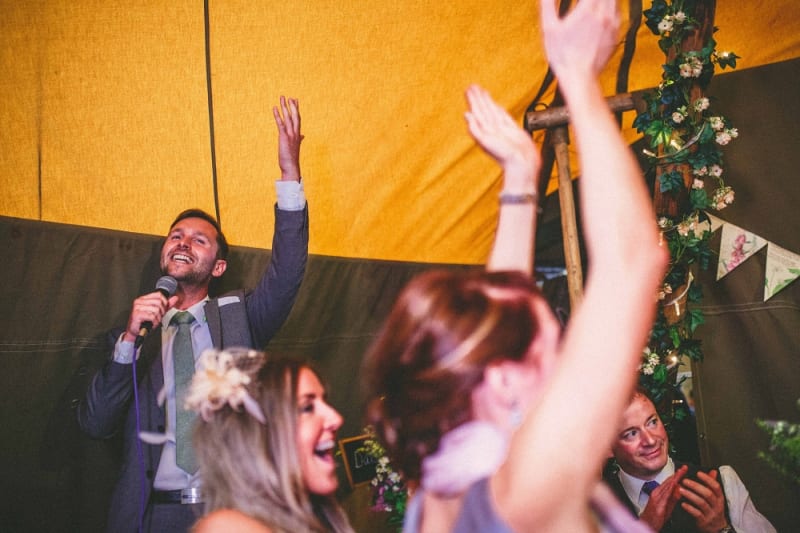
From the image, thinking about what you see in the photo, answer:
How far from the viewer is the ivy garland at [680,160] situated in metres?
2.69

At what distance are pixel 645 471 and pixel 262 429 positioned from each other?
6.46ft

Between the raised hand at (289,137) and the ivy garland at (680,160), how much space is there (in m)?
1.61

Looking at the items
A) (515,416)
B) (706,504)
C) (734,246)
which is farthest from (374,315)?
(515,416)

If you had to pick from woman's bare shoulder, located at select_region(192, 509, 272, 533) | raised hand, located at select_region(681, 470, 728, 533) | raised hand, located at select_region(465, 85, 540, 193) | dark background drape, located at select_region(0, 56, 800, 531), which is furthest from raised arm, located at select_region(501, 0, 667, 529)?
dark background drape, located at select_region(0, 56, 800, 531)

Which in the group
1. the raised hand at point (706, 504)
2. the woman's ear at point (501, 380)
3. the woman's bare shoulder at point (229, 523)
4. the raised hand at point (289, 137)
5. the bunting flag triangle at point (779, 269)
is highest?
the raised hand at point (289, 137)

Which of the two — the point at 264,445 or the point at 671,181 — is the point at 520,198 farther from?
the point at 671,181

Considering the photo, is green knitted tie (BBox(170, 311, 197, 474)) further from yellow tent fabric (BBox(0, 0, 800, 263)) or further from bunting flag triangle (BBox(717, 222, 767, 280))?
bunting flag triangle (BBox(717, 222, 767, 280))

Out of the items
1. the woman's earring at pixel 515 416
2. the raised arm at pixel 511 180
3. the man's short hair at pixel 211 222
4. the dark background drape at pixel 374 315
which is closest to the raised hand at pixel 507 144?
the raised arm at pixel 511 180

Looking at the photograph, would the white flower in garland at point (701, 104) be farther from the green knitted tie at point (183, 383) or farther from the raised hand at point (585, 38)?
the green knitted tie at point (183, 383)

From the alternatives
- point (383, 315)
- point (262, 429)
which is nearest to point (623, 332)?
point (262, 429)

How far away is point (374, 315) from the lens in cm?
376

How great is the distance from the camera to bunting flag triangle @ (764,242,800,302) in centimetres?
334

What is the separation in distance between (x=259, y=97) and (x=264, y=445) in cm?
175

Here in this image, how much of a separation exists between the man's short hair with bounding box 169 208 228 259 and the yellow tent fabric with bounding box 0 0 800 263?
86 mm
